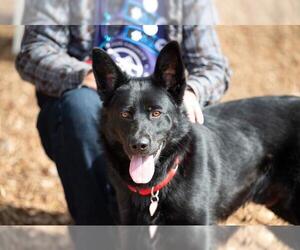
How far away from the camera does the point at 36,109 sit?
467 centimetres

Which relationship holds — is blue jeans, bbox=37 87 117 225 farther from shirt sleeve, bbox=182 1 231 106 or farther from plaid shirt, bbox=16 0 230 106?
shirt sleeve, bbox=182 1 231 106

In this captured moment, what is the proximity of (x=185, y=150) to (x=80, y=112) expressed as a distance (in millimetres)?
532

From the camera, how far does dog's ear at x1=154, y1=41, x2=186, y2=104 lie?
7.06 feet

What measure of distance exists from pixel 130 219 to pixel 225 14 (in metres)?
1.71

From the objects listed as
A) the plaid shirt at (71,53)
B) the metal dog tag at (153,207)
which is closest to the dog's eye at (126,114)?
the metal dog tag at (153,207)

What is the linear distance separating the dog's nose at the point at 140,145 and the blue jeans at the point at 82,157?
450 millimetres

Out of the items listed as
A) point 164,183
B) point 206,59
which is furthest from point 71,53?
point 164,183

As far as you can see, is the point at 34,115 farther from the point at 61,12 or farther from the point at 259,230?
the point at 259,230

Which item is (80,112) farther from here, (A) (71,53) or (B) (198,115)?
(B) (198,115)

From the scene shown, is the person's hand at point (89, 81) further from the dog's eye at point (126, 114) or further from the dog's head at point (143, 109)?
the dog's eye at point (126, 114)

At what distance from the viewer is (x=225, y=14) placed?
142 inches

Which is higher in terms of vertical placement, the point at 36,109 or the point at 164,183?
the point at 164,183

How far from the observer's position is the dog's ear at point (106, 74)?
220cm

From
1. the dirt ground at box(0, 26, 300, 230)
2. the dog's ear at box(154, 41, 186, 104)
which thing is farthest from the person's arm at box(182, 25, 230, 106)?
the dirt ground at box(0, 26, 300, 230)
